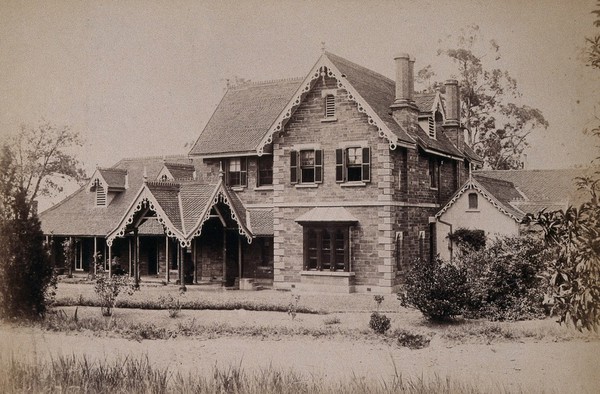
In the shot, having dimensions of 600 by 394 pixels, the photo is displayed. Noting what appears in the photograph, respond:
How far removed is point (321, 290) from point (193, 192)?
222 inches

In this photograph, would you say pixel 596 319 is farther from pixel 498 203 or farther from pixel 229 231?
pixel 229 231

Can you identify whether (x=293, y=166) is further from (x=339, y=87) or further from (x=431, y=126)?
(x=431, y=126)

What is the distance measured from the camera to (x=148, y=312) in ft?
53.0

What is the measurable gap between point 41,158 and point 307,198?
1122 cm

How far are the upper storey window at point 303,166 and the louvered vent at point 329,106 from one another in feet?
→ 4.75

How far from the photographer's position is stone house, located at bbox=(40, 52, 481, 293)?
21.7 meters

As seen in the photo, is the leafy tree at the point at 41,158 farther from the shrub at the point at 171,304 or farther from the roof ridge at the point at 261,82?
the roof ridge at the point at 261,82

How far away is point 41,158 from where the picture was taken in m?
14.2

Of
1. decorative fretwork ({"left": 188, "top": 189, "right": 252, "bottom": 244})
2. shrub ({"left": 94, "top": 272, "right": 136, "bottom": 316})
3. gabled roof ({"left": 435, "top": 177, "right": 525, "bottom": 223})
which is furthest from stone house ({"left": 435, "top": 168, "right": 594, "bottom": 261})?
shrub ({"left": 94, "top": 272, "right": 136, "bottom": 316})

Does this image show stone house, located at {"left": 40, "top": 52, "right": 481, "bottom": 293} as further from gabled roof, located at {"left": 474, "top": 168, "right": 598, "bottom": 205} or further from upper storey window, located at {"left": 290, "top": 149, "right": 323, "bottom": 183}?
gabled roof, located at {"left": 474, "top": 168, "right": 598, "bottom": 205}

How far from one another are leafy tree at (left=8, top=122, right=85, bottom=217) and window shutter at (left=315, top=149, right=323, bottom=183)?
10.0 metres

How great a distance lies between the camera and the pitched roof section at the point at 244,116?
26.2 m

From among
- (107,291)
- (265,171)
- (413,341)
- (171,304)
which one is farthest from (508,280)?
(265,171)

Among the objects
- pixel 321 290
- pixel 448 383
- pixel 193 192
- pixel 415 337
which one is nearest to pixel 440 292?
pixel 415 337
